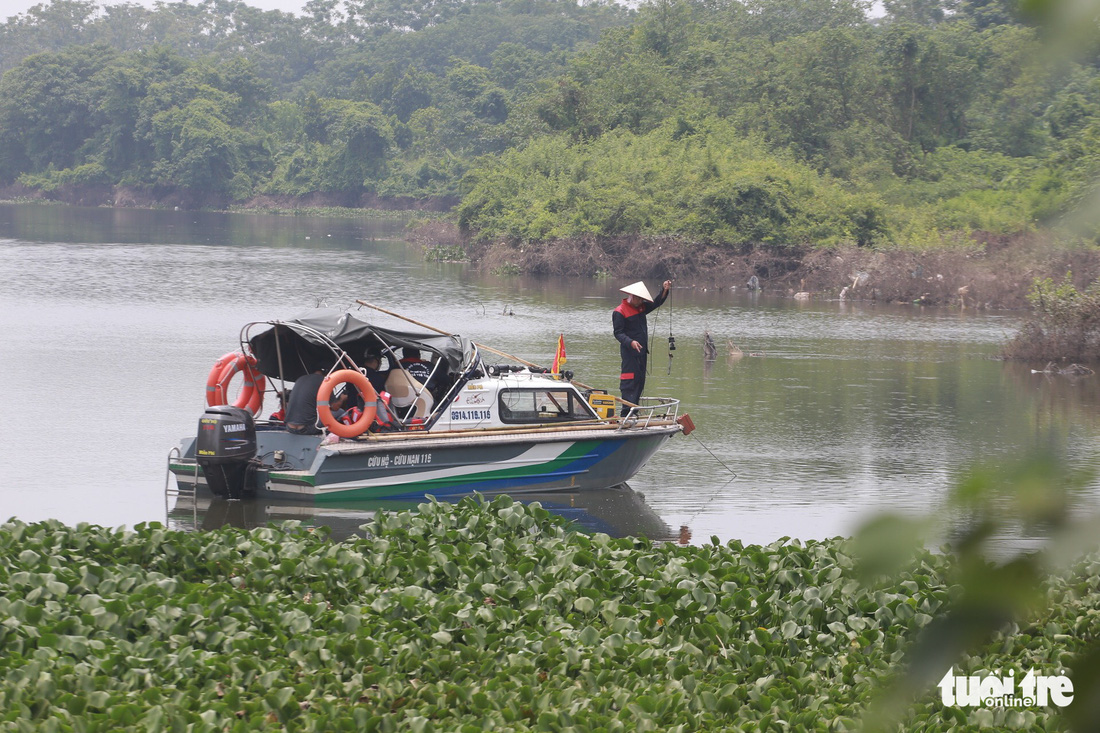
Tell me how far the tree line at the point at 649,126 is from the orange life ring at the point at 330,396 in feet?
22.2

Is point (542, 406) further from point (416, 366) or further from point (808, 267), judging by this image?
point (808, 267)

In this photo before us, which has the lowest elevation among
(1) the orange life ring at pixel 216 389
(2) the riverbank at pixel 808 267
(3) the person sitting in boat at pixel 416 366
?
(1) the orange life ring at pixel 216 389

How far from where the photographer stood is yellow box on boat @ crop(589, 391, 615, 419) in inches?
614

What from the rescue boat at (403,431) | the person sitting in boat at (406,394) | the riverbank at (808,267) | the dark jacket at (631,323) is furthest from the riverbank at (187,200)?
the person sitting in boat at (406,394)

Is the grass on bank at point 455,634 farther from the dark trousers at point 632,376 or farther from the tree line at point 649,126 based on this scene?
the dark trousers at point 632,376

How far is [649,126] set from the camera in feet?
188

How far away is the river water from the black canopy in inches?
76.2

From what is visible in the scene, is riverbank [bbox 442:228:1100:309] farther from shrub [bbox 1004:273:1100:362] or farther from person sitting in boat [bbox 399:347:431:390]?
person sitting in boat [bbox 399:347:431:390]

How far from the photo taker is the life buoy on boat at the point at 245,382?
48.6 ft

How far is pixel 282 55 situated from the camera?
451ft

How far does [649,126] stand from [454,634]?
5104 cm

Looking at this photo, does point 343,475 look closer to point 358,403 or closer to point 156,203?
point 358,403

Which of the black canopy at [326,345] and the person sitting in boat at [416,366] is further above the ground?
the black canopy at [326,345]

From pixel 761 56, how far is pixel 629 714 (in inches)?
2183
